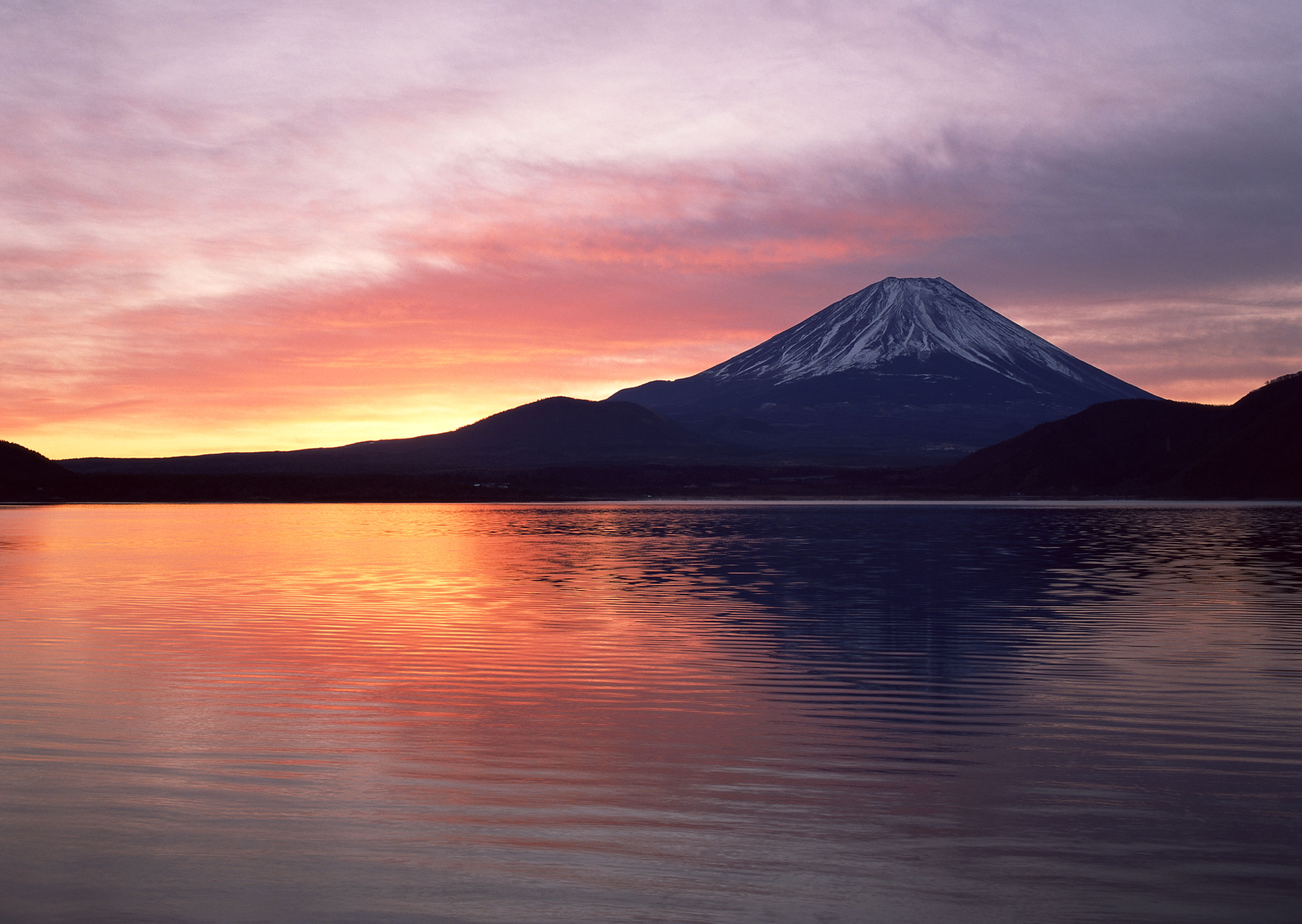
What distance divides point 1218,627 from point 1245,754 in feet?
37.7

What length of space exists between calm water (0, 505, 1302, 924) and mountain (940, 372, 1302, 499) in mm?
123634

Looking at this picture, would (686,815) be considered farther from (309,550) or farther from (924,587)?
(309,550)

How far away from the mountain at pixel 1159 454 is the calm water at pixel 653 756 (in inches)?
4867

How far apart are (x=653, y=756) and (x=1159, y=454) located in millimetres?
173197

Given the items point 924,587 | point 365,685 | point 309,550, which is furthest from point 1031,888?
point 309,550

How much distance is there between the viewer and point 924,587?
30.8 m

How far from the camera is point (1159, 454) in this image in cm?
16800

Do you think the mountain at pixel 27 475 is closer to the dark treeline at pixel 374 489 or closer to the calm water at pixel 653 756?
the dark treeline at pixel 374 489

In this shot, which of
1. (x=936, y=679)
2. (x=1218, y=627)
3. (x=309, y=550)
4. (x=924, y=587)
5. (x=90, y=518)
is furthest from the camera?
(x=90, y=518)

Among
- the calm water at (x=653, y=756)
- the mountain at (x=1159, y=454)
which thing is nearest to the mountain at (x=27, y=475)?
the mountain at (x=1159, y=454)

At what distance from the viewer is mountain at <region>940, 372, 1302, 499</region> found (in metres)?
139

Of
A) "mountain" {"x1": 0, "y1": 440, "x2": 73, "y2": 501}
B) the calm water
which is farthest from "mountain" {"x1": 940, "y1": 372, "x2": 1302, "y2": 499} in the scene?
"mountain" {"x1": 0, "y1": 440, "x2": 73, "y2": 501}

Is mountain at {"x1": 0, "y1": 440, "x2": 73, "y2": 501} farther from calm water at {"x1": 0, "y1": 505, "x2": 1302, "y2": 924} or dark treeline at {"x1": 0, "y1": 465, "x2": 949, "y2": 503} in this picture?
calm water at {"x1": 0, "y1": 505, "x2": 1302, "y2": 924}

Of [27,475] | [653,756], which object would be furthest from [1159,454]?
[653,756]
